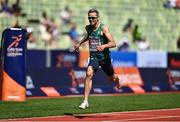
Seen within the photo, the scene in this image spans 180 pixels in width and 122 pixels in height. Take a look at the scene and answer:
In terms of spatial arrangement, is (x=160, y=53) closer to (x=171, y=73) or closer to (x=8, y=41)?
(x=171, y=73)

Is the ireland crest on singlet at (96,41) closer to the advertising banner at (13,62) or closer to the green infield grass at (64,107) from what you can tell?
the green infield grass at (64,107)

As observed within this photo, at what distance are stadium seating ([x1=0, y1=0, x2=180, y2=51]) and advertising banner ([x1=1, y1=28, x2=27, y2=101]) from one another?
437 inches

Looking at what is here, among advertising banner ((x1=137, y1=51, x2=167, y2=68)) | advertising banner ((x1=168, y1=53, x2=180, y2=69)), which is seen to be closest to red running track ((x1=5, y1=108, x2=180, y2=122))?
advertising banner ((x1=137, y1=51, x2=167, y2=68))

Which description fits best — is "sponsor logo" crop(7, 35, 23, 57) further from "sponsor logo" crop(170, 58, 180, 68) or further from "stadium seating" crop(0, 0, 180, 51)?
"sponsor logo" crop(170, 58, 180, 68)

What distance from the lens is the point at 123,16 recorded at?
101 ft

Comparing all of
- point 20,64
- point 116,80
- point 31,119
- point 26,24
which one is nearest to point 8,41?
point 20,64

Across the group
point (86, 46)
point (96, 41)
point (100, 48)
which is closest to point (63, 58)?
point (86, 46)

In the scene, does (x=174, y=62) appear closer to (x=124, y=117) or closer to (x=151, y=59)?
(x=151, y=59)

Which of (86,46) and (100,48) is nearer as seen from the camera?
(100,48)

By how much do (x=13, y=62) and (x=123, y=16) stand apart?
1603cm

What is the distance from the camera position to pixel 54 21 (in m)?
27.7

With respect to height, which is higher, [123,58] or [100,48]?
[100,48]

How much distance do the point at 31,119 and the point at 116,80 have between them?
116 inches

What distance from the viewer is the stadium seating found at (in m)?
27.8
